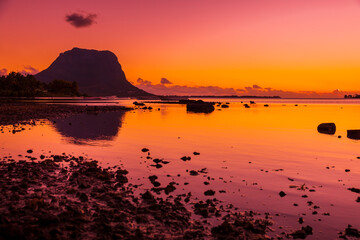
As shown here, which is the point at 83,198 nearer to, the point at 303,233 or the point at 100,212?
the point at 100,212

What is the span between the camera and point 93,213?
10367mm

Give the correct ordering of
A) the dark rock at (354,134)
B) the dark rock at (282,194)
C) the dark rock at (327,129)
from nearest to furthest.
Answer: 1. the dark rock at (282,194)
2. the dark rock at (354,134)
3. the dark rock at (327,129)

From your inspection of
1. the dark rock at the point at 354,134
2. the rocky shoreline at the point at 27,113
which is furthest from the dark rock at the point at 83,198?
the rocky shoreline at the point at 27,113

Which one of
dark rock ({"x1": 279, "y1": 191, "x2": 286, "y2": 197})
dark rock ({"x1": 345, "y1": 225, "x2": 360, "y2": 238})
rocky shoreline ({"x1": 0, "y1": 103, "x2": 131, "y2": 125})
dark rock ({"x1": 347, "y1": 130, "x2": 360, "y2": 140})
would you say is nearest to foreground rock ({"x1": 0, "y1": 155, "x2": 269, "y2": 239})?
dark rock ({"x1": 345, "y1": 225, "x2": 360, "y2": 238})

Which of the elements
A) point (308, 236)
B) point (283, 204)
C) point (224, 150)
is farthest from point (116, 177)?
point (224, 150)

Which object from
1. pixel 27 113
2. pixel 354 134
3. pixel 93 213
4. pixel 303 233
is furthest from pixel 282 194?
pixel 27 113

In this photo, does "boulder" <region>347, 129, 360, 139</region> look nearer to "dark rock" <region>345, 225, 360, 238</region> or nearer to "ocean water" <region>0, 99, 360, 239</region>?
"ocean water" <region>0, 99, 360, 239</region>

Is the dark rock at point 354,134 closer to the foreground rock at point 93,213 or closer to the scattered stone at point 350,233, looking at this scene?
the scattered stone at point 350,233

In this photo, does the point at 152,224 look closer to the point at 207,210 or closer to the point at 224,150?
the point at 207,210

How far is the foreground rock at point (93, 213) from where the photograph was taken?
8.86 m

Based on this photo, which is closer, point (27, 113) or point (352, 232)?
point (352, 232)

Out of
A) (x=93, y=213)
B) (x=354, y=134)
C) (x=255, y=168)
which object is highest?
(x=354, y=134)

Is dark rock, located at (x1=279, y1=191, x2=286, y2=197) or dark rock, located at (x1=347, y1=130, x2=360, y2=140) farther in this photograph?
dark rock, located at (x1=347, y1=130, x2=360, y2=140)

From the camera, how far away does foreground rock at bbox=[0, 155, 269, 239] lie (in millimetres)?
8859
